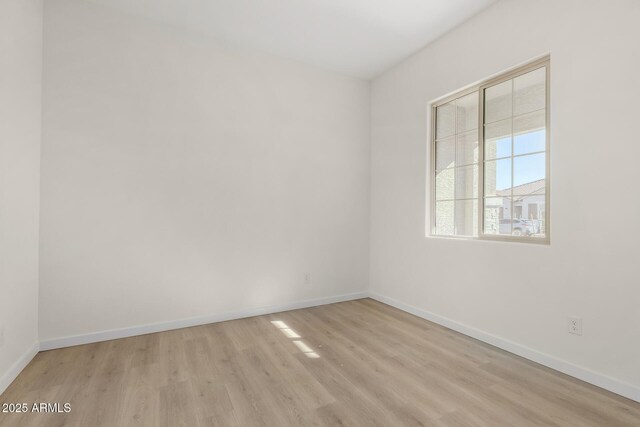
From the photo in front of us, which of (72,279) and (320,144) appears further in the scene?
(320,144)

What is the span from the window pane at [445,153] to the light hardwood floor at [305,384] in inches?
68.1

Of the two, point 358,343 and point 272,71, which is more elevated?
point 272,71

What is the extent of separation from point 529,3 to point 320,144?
2.34 metres

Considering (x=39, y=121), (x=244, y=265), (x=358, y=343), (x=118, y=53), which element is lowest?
(x=358, y=343)

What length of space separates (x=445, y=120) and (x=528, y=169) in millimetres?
1082

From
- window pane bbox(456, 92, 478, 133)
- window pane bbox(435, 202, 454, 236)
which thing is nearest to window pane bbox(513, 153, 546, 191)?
window pane bbox(456, 92, 478, 133)

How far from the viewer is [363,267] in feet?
13.7

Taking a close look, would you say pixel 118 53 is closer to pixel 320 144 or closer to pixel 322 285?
pixel 320 144

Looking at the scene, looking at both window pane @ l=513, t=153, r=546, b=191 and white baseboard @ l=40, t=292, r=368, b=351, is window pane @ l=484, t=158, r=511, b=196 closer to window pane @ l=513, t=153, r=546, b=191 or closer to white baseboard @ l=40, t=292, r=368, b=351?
window pane @ l=513, t=153, r=546, b=191

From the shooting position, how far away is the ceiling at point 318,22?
8.79 ft

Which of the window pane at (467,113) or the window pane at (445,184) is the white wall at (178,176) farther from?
the window pane at (467,113)

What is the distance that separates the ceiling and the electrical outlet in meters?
2.67

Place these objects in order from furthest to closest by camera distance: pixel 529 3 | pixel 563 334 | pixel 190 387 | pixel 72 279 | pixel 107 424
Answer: pixel 72 279 < pixel 529 3 < pixel 563 334 < pixel 190 387 < pixel 107 424

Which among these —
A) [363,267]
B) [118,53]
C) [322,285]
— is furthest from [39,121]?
[363,267]
